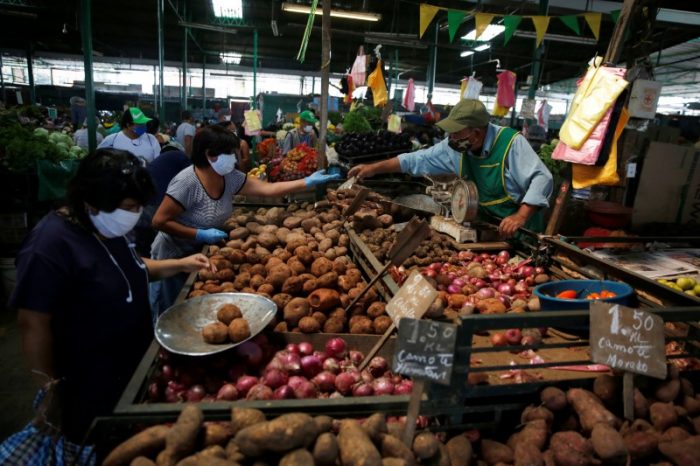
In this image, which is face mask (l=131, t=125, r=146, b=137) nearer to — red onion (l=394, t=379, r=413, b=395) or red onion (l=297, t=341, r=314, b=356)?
red onion (l=297, t=341, r=314, b=356)

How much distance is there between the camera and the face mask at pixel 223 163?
11.6 feet

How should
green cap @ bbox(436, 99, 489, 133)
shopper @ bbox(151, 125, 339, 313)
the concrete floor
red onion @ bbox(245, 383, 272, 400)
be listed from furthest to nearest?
green cap @ bbox(436, 99, 489, 133) < the concrete floor < shopper @ bbox(151, 125, 339, 313) < red onion @ bbox(245, 383, 272, 400)

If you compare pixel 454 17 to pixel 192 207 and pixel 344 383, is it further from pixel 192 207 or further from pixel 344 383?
pixel 344 383

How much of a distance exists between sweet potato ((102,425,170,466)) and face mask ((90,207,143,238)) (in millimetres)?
1030

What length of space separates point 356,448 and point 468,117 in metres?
3.14

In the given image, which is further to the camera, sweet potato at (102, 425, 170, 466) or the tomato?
the tomato

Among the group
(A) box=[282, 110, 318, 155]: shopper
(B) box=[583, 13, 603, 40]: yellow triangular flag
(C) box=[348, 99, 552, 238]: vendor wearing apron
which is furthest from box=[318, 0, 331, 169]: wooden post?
(B) box=[583, 13, 603, 40]: yellow triangular flag

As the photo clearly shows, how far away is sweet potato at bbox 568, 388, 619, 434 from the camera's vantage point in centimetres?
162

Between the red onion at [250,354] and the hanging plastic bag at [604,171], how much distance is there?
10.6 feet

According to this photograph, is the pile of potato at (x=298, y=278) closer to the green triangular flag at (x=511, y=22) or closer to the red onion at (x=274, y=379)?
the red onion at (x=274, y=379)

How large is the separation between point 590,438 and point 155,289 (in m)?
3.77

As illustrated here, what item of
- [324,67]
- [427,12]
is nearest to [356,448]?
[324,67]

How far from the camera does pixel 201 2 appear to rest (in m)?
17.2

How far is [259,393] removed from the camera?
1854 millimetres
